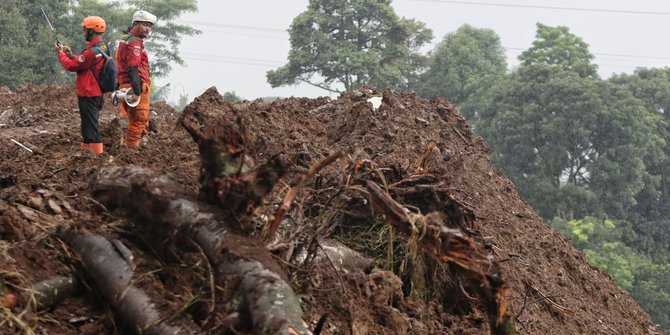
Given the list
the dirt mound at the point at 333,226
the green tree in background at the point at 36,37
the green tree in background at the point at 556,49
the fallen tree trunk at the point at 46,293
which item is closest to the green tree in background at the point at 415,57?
the green tree in background at the point at 556,49

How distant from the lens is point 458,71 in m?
56.0

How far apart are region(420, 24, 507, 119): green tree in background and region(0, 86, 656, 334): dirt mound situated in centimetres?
4191

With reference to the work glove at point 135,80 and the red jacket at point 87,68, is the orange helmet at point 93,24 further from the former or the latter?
the work glove at point 135,80

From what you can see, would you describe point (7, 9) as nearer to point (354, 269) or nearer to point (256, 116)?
point (256, 116)

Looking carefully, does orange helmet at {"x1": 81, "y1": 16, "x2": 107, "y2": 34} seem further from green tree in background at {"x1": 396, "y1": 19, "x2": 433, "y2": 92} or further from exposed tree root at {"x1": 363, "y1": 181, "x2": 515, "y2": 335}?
green tree in background at {"x1": 396, "y1": 19, "x2": 433, "y2": 92}

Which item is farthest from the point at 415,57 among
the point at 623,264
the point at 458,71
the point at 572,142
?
the point at 623,264

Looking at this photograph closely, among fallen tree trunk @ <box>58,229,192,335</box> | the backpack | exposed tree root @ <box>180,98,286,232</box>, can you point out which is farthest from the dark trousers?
exposed tree root @ <box>180,98,286,232</box>

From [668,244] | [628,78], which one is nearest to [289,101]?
[668,244]

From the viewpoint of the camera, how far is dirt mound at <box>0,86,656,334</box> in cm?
418

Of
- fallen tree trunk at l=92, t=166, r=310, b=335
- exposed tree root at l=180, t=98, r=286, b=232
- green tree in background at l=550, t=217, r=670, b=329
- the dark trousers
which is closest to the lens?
fallen tree trunk at l=92, t=166, r=310, b=335

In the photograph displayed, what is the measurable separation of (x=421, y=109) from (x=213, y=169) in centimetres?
817

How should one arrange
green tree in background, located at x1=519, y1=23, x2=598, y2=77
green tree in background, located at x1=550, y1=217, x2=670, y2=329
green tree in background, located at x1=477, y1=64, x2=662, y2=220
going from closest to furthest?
1. green tree in background, located at x1=550, y1=217, x2=670, y2=329
2. green tree in background, located at x1=477, y1=64, x2=662, y2=220
3. green tree in background, located at x1=519, y1=23, x2=598, y2=77

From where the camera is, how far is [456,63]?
56.0 metres

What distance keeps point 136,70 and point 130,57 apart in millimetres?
139
